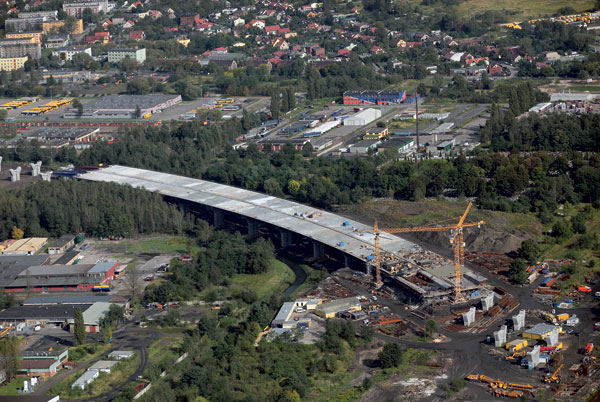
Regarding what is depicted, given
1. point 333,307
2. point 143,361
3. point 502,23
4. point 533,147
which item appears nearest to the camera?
point 143,361

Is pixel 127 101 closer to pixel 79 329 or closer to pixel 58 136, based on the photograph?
pixel 58 136

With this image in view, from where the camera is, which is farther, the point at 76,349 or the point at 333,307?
the point at 333,307

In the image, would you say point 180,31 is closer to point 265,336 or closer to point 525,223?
point 525,223

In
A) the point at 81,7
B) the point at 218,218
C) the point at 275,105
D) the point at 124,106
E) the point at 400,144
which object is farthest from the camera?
the point at 81,7

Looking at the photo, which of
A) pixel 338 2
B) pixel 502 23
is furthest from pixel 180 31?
pixel 502 23

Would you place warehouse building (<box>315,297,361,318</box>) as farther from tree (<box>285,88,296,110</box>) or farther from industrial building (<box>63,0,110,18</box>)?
industrial building (<box>63,0,110,18</box>)

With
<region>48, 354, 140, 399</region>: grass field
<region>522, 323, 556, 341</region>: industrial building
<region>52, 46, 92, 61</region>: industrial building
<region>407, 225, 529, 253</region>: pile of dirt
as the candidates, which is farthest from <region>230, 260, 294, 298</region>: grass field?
<region>52, 46, 92, 61</region>: industrial building

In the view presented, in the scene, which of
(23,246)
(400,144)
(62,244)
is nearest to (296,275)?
(62,244)
